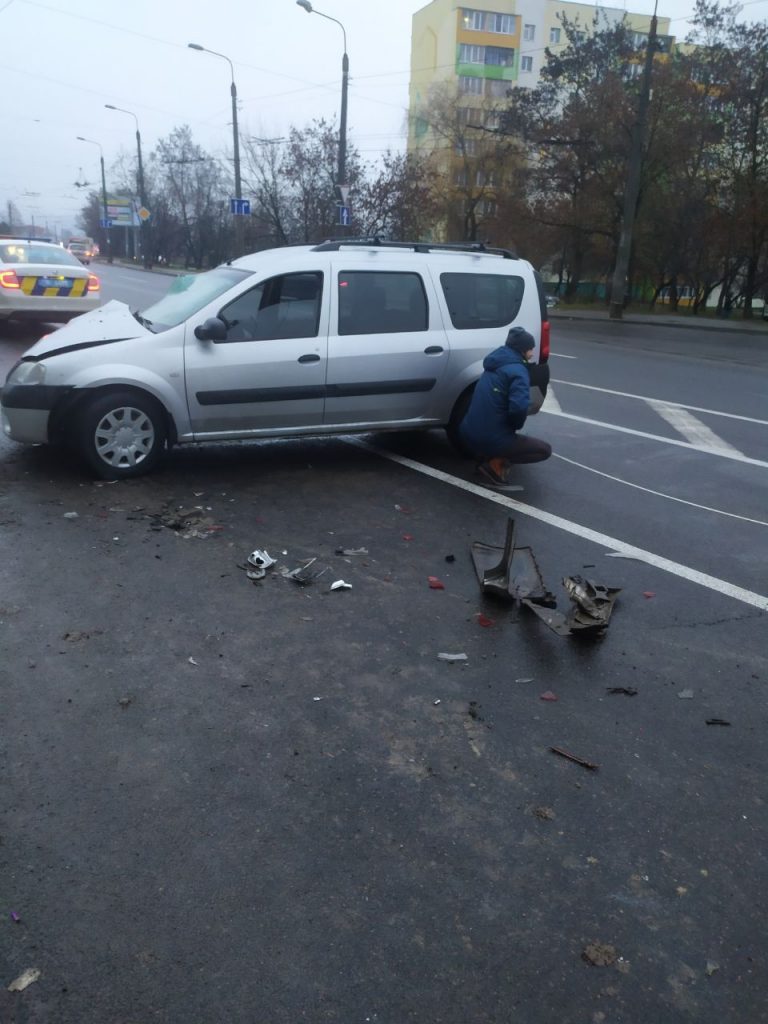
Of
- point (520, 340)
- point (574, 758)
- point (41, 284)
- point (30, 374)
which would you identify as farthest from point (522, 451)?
point (41, 284)

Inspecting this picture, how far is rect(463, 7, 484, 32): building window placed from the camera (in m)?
74.3

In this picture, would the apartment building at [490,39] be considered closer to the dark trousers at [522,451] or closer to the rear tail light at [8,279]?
the rear tail light at [8,279]

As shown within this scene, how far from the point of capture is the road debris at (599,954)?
2.60 m

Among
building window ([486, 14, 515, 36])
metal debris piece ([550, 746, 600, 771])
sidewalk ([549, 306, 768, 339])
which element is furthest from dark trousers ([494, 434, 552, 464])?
building window ([486, 14, 515, 36])

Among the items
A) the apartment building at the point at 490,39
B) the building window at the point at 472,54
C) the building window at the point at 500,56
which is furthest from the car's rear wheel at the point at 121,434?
the building window at the point at 500,56

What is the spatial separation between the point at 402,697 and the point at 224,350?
397 cm

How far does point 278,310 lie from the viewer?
7285mm

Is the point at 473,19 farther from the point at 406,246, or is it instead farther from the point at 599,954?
the point at 599,954

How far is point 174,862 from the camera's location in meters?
2.90

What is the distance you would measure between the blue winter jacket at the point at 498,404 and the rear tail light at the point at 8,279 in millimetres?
10332

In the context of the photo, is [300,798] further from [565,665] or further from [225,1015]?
[565,665]

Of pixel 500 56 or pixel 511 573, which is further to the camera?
pixel 500 56

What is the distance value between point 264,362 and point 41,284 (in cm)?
947

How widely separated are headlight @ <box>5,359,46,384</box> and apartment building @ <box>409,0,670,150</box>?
70.9 metres
